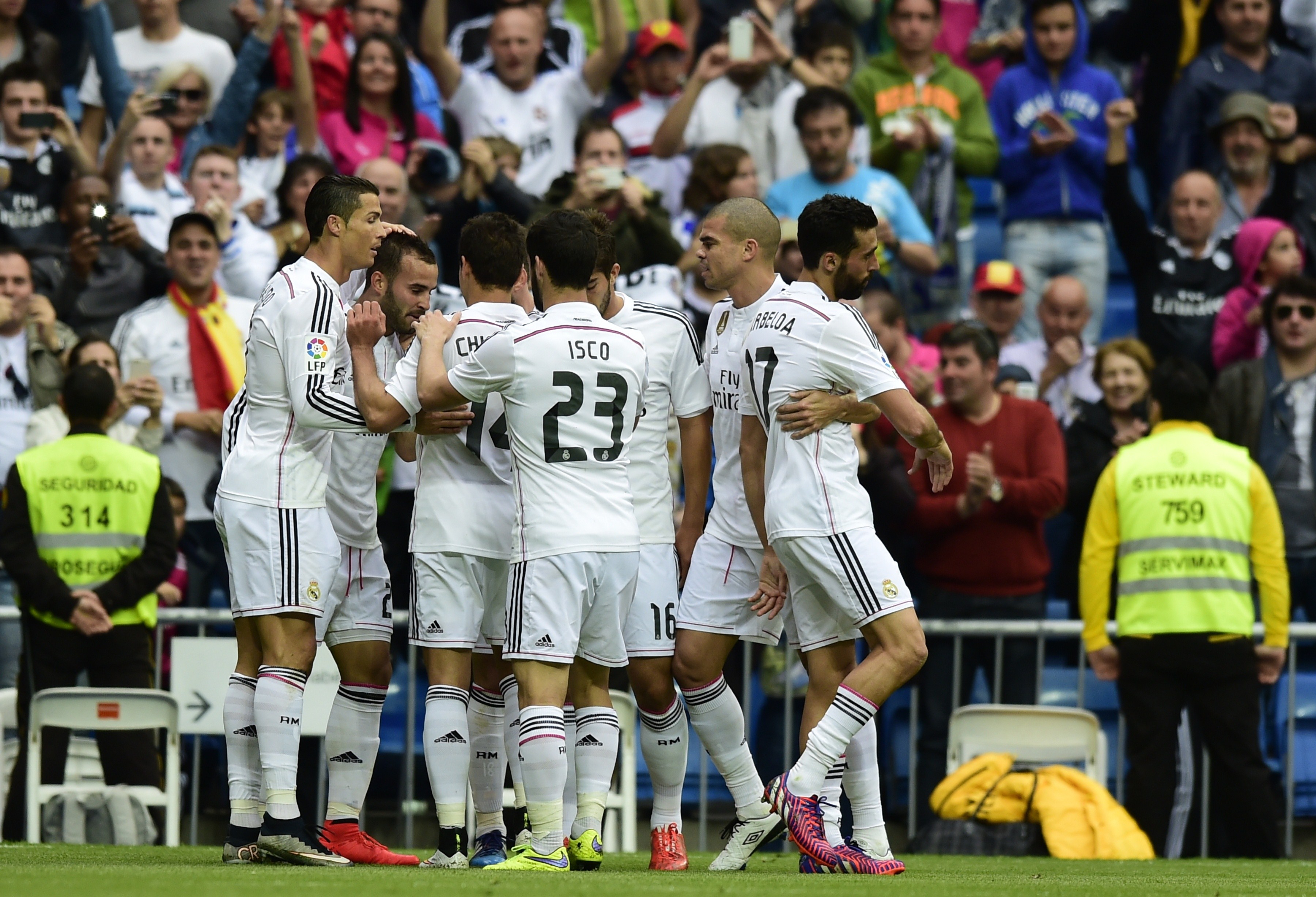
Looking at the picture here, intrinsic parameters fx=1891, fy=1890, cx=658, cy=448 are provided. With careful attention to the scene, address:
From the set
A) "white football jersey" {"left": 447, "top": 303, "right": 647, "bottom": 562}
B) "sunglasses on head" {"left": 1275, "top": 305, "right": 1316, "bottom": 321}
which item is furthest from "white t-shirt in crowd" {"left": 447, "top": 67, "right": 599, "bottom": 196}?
"white football jersey" {"left": 447, "top": 303, "right": 647, "bottom": 562}

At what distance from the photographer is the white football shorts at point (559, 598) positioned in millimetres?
6828

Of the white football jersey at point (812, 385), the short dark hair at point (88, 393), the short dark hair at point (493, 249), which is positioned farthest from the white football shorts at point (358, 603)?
the short dark hair at point (88, 393)

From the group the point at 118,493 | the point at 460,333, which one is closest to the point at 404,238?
the point at 460,333

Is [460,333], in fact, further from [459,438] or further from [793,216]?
[793,216]

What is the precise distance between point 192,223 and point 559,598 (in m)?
4.91

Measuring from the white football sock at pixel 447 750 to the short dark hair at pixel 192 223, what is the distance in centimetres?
456

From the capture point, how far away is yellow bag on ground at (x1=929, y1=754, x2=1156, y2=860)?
359 inches

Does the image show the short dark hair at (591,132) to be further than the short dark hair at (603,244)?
Yes

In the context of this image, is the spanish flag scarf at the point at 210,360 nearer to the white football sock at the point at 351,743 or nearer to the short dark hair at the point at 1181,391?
the white football sock at the point at 351,743

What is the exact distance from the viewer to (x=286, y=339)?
7035mm

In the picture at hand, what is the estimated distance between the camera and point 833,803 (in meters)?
7.46

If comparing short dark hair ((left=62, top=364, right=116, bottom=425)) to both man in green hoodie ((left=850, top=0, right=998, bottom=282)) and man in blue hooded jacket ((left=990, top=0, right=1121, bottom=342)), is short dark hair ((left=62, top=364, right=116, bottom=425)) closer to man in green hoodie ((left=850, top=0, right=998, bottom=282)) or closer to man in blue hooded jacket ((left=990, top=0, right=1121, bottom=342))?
man in green hoodie ((left=850, top=0, right=998, bottom=282))

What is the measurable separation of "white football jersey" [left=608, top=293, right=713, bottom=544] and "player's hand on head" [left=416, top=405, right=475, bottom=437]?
0.83 metres

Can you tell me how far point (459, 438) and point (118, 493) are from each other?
9.62ft
